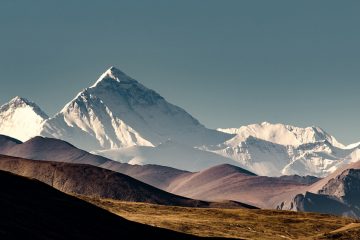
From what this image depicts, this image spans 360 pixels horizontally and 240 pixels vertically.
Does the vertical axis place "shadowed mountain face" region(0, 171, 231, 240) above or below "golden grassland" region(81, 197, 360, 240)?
below

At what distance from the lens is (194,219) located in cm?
16762

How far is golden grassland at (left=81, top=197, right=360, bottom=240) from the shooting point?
14600 centimetres

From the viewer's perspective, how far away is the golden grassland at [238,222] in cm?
14600

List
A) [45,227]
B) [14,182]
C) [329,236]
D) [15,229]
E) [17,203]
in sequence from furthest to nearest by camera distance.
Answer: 1. [329,236]
2. [14,182]
3. [17,203]
4. [45,227]
5. [15,229]

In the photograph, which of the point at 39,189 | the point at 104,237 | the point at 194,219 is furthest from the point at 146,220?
the point at 104,237

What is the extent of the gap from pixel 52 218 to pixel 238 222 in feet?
228

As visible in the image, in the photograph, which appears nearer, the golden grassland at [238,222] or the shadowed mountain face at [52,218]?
the shadowed mountain face at [52,218]

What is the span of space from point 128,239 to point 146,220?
128 feet

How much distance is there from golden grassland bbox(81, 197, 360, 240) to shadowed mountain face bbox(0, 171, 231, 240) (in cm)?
→ 2046

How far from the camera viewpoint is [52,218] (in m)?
108

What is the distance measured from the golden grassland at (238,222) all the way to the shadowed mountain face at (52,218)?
2046 centimetres

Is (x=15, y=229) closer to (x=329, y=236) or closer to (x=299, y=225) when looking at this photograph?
(x=329, y=236)

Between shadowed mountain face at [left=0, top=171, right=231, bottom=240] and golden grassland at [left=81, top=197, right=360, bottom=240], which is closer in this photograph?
shadowed mountain face at [left=0, top=171, right=231, bottom=240]

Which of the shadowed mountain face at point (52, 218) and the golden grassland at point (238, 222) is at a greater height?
the golden grassland at point (238, 222)
